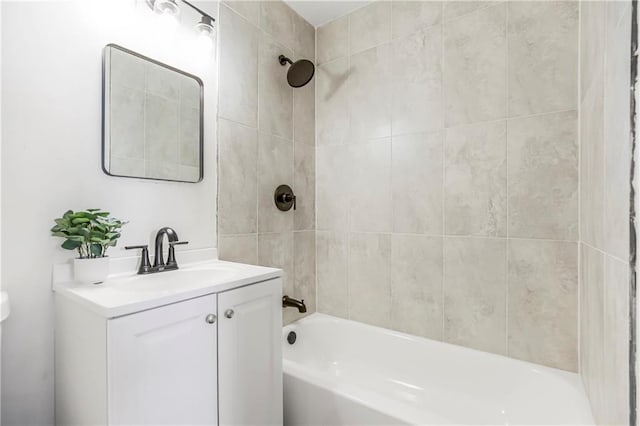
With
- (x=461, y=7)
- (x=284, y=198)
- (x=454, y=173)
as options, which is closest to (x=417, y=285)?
(x=454, y=173)

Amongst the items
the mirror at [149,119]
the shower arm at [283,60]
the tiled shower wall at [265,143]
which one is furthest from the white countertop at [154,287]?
the shower arm at [283,60]

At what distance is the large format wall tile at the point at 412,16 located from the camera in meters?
1.72

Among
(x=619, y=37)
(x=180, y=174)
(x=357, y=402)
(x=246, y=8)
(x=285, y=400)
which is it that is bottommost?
(x=285, y=400)

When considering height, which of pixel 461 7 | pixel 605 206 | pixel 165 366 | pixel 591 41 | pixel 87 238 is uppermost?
pixel 461 7

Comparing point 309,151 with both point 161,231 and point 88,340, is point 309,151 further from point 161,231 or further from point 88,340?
point 88,340

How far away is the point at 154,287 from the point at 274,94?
129cm

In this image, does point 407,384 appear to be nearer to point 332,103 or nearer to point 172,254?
point 172,254

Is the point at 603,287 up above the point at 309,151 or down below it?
below

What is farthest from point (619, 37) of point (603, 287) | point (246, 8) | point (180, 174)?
point (246, 8)

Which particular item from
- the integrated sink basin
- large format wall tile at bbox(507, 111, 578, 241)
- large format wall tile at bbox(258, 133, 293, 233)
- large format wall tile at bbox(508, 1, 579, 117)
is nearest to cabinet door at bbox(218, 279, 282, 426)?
the integrated sink basin

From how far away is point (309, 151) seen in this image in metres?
2.13

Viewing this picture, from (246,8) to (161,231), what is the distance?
1.30 metres

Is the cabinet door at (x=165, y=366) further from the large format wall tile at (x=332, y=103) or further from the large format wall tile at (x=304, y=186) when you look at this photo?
the large format wall tile at (x=332, y=103)

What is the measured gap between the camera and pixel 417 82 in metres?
1.76
